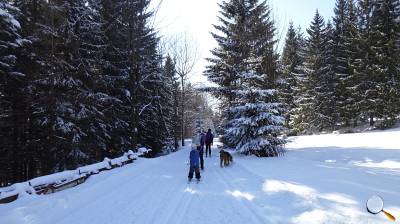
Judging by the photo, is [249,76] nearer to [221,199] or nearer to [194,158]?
[194,158]

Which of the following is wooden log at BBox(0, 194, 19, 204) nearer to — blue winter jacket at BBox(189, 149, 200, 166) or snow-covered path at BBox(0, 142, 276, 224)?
snow-covered path at BBox(0, 142, 276, 224)

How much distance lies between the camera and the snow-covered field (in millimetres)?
7090

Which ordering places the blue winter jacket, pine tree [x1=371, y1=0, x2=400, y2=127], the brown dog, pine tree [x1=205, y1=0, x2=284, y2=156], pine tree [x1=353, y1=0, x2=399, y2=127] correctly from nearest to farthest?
the blue winter jacket → the brown dog → pine tree [x1=205, y1=0, x2=284, y2=156] → pine tree [x1=371, y1=0, x2=400, y2=127] → pine tree [x1=353, y1=0, x2=399, y2=127]

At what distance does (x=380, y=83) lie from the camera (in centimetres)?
2848

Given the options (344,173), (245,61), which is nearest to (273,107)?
(245,61)

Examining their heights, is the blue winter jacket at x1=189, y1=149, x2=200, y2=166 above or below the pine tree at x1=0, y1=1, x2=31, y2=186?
below

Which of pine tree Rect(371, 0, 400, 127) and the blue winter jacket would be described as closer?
the blue winter jacket

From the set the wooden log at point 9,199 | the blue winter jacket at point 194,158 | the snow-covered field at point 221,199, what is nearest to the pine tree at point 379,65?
the snow-covered field at point 221,199

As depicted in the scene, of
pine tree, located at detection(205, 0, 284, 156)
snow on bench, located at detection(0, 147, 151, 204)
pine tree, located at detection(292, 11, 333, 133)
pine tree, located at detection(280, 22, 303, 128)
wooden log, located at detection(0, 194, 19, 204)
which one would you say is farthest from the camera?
pine tree, located at detection(280, 22, 303, 128)

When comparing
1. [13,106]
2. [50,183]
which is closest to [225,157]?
[50,183]

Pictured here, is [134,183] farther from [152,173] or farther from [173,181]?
[152,173]

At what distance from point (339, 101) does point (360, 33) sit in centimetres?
744

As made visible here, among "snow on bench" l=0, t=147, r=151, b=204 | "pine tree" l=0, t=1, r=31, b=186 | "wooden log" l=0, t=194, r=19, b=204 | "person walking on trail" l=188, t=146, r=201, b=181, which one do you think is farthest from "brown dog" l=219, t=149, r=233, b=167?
"pine tree" l=0, t=1, r=31, b=186

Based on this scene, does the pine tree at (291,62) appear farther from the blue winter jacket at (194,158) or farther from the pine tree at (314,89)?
the blue winter jacket at (194,158)
